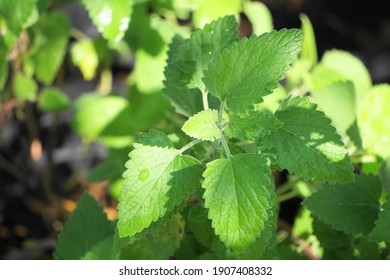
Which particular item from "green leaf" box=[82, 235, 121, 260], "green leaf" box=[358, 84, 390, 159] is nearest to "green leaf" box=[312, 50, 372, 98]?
"green leaf" box=[358, 84, 390, 159]

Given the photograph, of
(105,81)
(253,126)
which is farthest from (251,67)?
(105,81)

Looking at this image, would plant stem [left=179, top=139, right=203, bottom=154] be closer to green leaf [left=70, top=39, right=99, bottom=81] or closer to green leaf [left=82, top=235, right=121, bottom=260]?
green leaf [left=82, top=235, right=121, bottom=260]

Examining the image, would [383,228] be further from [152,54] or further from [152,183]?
[152,54]

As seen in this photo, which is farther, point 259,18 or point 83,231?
point 259,18

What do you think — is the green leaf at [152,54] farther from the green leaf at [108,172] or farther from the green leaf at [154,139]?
the green leaf at [154,139]

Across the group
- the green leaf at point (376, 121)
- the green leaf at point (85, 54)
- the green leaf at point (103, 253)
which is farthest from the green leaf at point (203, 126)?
the green leaf at point (85, 54)

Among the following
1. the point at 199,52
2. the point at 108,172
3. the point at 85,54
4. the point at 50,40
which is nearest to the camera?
the point at 199,52
